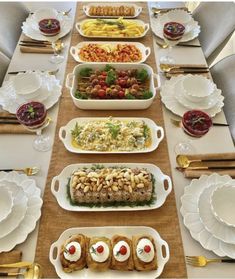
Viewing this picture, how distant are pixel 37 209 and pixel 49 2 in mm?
1748

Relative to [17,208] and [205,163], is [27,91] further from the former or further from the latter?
[205,163]

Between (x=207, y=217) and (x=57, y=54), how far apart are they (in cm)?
133

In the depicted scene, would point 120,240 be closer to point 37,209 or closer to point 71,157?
point 37,209

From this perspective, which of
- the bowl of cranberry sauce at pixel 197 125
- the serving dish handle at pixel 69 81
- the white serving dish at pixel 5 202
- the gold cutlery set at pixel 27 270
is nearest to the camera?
the gold cutlery set at pixel 27 270

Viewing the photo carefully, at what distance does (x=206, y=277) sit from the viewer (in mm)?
1072

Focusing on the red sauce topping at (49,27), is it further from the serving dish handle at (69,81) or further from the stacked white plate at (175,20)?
the stacked white plate at (175,20)

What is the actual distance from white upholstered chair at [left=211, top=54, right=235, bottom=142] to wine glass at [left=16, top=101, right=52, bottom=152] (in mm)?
970

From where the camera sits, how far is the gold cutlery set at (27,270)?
1049 mm

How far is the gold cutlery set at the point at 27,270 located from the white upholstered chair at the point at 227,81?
46.5 inches

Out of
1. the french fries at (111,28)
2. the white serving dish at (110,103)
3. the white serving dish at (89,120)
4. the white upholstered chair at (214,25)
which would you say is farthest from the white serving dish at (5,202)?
the white upholstered chair at (214,25)

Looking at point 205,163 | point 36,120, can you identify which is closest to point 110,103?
point 36,120

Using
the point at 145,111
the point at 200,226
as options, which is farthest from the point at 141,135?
the point at 200,226

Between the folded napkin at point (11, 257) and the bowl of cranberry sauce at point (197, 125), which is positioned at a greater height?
the bowl of cranberry sauce at point (197, 125)

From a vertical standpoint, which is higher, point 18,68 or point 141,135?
point 18,68
